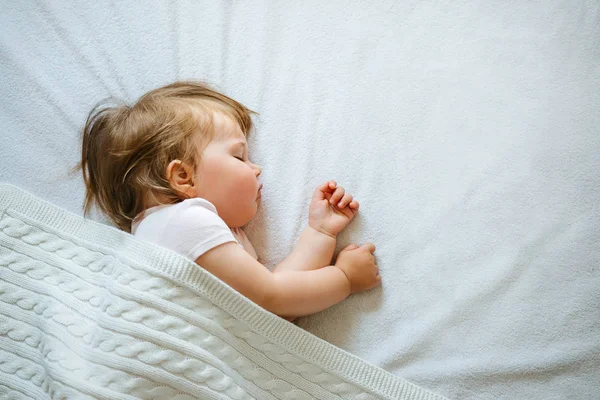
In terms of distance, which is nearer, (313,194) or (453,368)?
(453,368)

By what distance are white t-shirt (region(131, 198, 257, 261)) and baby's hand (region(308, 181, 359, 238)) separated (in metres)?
0.19

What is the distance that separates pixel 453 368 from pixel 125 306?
0.59m

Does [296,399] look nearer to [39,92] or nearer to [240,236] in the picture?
A: [240,236]

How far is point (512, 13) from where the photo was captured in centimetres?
124

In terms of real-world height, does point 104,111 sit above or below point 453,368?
above

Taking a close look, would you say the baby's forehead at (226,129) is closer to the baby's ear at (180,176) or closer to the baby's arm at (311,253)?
the baby's ear at (180,176)

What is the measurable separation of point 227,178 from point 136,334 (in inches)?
13.5

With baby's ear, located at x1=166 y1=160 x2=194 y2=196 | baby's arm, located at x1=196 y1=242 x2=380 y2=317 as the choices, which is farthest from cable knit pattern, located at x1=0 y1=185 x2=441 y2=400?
baby's ear, located at x1=166 y1=160 x2=194 y2=196

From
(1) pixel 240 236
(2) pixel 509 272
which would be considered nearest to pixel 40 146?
(1) pixel 240 236

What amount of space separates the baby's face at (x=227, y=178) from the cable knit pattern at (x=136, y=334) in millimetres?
171

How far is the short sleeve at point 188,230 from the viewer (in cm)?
106

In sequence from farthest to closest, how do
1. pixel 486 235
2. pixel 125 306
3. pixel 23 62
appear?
pixel 23 62
pixel 486 235
pixel 125 306

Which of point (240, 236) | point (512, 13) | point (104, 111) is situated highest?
point (512, 13)

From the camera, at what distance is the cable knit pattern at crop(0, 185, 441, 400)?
3.15ft
